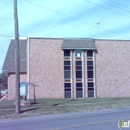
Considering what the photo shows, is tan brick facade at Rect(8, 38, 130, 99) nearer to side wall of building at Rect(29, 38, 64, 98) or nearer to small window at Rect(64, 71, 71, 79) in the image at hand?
side wall of building at Rect(29, 38, 64, 98)

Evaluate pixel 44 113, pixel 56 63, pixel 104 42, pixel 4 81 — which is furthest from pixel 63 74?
pixel 4 81

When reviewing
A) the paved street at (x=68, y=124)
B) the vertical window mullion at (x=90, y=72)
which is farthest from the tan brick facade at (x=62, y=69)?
the paved street at (x=68, y=124)

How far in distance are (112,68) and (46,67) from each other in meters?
9.02

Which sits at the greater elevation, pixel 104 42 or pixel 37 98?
pixel 104 42

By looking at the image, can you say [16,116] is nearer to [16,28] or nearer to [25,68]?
[16,28]

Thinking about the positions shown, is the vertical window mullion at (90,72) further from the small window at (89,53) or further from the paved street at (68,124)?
the paved street at (68,124)

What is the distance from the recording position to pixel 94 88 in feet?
122

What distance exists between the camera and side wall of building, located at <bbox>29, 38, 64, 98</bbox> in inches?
1393

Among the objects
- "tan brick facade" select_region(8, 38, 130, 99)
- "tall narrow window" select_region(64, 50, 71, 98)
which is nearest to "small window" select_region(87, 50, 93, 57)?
"tan brick facade" select_region(8, 38, 130, 99)

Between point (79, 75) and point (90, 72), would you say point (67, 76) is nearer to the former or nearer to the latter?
point (79, 75)

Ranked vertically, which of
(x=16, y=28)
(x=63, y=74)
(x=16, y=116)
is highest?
(x=16, y=28)

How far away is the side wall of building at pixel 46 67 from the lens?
3538cm

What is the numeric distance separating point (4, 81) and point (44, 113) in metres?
54.5

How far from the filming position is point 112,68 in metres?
38.2
